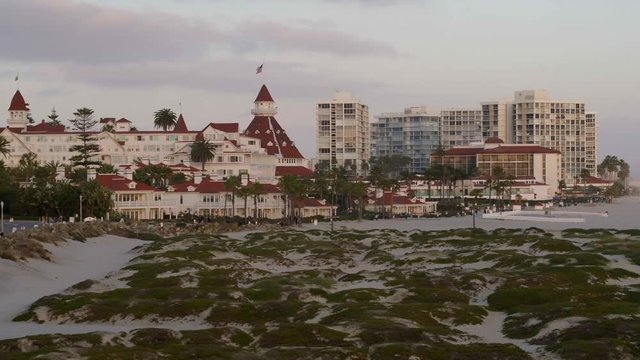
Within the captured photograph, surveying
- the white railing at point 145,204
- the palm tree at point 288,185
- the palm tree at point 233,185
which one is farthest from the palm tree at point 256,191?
the white railing at point 145,204

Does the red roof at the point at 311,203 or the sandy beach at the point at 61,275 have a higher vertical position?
the red roof at the point at 311,203

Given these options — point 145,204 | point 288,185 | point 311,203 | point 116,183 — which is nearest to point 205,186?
point 145,204

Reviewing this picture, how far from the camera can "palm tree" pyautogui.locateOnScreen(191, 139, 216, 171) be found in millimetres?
190012

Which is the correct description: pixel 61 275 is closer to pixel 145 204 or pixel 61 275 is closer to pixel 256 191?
pixel 145 204

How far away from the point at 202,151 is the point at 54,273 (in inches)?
4526

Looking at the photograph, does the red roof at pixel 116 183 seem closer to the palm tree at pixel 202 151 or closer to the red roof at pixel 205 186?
the red roof at pixel 205 186

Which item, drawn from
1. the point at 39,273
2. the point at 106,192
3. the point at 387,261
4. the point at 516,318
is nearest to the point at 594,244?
the point at 387,261

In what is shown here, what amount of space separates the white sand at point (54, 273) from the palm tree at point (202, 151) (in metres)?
77.2

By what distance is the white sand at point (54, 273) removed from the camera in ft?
165

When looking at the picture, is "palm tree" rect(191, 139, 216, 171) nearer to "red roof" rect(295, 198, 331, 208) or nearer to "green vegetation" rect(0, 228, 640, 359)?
"red roof" rect(295, 198, 331, 208)

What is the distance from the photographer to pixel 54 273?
7662cm

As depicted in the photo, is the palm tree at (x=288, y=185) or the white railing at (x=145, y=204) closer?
the white railing at (x=145, y=204)

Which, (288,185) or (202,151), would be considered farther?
(202,151)

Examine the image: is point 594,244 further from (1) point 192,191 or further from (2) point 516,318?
(1) point 192,191
